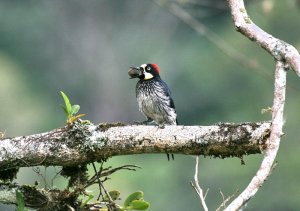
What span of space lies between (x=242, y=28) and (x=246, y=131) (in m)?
0.56

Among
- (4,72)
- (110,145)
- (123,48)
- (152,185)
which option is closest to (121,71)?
(123,48)

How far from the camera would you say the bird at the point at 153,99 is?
859 centimetres

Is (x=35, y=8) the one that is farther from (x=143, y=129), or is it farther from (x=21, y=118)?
(x=143, y=129)

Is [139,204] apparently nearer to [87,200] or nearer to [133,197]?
[133,197]

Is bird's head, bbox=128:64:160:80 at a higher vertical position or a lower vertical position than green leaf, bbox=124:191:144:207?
higher

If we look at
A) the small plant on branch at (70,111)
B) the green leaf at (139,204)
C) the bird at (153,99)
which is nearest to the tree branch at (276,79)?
the green leaf at (139,204)

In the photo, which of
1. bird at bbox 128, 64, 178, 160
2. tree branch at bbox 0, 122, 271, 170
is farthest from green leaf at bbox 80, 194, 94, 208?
bird at bbox 128, 64, 178, 160

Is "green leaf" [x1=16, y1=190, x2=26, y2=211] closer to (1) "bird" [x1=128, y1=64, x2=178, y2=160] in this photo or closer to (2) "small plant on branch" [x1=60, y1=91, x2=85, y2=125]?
(2) "small plant on branch" [x1=60, y1=91, x2=85, y2=125]

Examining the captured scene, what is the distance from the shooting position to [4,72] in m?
32.5

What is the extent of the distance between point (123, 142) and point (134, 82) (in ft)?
Result: 81.7

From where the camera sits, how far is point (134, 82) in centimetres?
3045

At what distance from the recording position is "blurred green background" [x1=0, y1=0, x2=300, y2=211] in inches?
986

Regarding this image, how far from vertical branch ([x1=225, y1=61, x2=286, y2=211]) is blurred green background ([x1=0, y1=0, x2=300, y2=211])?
17578 mm

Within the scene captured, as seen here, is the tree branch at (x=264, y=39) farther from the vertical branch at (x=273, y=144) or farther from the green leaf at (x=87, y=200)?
the green leaf at (x=87, y=200)
